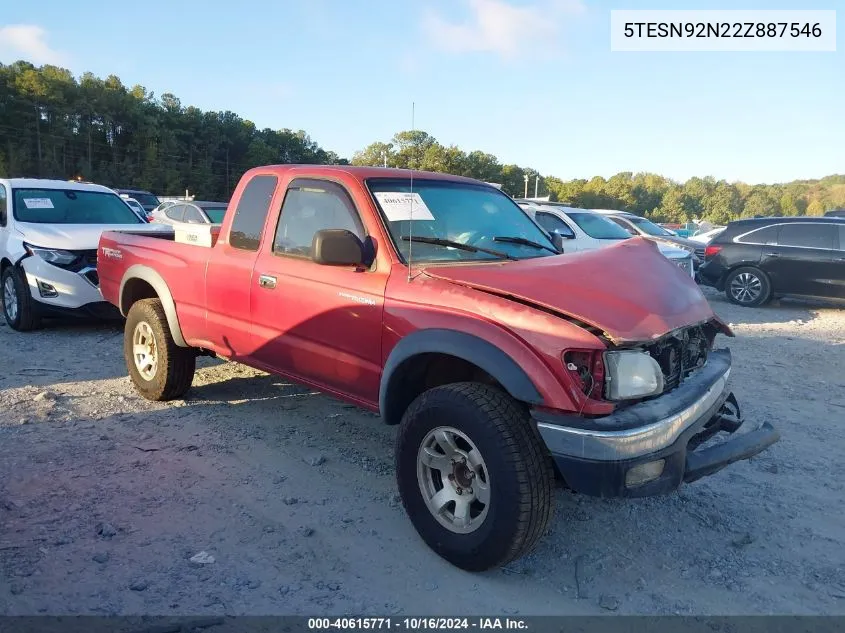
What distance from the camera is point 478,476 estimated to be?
296cm

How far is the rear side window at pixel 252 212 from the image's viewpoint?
14.3 ft

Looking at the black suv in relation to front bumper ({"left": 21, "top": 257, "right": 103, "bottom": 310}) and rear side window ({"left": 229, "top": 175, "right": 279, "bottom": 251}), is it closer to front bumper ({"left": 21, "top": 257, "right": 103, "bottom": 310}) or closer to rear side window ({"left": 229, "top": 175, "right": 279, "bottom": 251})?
rear side window ({"left": 229, "top": 175, "right": 279, "bottom": 251})

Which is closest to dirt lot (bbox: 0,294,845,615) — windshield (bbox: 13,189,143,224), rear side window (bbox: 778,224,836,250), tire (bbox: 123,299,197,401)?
tire (bbox: 123,299,197,401)

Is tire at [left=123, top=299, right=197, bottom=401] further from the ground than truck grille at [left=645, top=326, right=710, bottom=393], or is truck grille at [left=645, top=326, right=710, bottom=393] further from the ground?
truck grille at [left=645, top=326, right=710, bottom=393]

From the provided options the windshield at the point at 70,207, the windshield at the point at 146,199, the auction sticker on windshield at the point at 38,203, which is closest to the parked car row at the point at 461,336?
the windshield at the point at 70,207

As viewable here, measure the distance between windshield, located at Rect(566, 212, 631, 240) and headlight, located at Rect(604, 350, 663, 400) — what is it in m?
8.54

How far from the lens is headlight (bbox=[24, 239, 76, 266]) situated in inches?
291

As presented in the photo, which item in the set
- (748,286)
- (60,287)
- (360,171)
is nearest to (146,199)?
(60,287)

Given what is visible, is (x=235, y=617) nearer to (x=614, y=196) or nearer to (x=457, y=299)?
(x=457, y=299)

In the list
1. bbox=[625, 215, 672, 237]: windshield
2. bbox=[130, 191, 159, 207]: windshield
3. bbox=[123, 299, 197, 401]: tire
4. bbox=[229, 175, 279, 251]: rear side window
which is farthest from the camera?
bbox=[130, 191, 159, 207]: windshield

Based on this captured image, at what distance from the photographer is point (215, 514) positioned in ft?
11.5

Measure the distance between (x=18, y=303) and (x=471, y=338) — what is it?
22.8 ft

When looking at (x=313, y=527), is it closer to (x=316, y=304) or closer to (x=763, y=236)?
(x=316, y=304)

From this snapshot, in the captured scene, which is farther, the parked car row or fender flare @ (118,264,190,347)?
fender flare @ (118,264,190,347)
